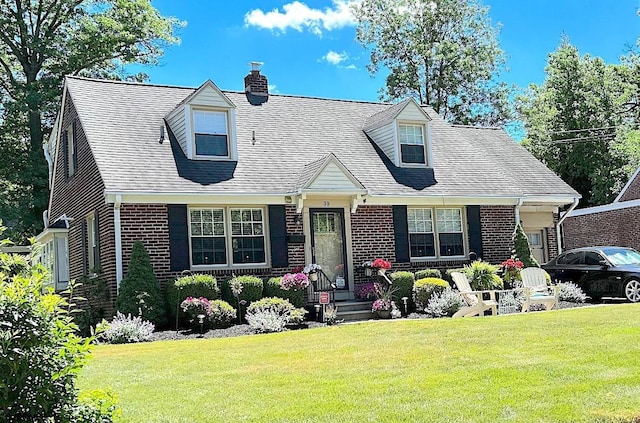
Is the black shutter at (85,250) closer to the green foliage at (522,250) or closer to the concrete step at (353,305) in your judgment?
the concrete step at (353,305)

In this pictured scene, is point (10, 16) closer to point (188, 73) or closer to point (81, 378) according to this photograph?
point (188, 73)

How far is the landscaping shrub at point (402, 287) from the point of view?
16.9 meters

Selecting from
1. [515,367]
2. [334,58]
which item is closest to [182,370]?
[515,367]

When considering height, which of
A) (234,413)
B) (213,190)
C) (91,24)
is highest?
(91,24)

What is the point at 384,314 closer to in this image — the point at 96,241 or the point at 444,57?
the point at 96,241

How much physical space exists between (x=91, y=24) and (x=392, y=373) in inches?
982

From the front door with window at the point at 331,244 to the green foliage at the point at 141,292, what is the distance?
4.38 meters

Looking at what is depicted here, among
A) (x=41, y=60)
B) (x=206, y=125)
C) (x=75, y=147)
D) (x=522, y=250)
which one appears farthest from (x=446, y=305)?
(x=41, y=60)

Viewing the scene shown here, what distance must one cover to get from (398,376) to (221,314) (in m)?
7.44

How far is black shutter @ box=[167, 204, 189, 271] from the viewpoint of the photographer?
15.8m

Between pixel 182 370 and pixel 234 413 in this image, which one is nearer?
pixel 234 413

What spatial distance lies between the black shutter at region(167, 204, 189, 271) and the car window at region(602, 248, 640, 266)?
33.3 feet

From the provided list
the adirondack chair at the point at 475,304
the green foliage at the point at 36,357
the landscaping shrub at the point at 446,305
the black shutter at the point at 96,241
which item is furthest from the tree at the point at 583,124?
the green foliage at the point at 36,357

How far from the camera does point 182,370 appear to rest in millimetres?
8773
